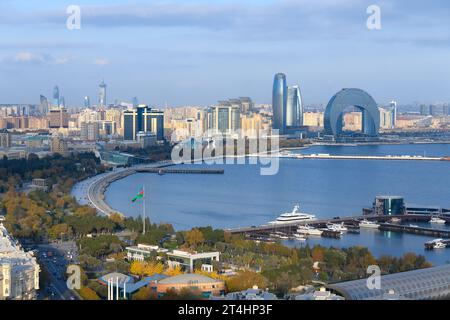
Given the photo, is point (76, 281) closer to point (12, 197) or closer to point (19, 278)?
point (19, 278)

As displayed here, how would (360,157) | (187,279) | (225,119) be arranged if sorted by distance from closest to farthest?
(187,279) < (360,157) < (225,119)

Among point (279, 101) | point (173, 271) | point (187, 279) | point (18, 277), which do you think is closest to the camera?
point (18, 277)

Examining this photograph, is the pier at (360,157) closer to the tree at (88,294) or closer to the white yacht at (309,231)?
the white yacht at (309,231)

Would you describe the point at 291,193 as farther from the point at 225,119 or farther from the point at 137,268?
the point at 225,119

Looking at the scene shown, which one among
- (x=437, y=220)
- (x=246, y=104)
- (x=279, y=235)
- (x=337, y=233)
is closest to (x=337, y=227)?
(x=337, y=233)

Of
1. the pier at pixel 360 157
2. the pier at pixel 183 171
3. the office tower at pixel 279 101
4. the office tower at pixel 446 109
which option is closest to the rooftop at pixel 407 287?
the pier at pixel 183 171

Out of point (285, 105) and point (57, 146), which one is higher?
point (285, 105)

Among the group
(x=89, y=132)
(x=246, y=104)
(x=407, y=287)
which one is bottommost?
(x=407, y=287)
